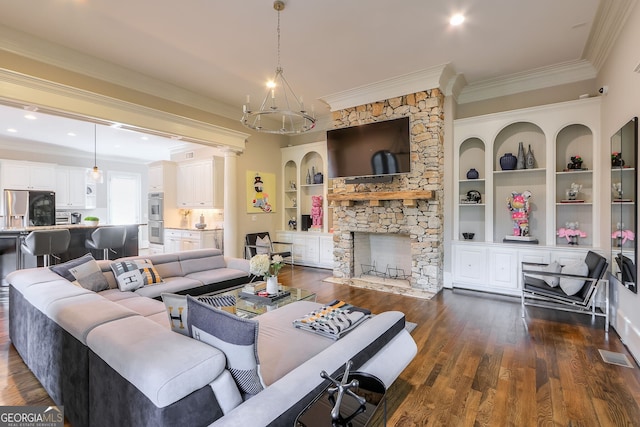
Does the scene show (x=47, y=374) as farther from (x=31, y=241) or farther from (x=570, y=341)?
(x=570, y=341)

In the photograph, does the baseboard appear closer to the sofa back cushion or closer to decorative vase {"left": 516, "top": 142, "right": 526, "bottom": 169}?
decorative vase {"left": 516, "top": 142, "right": 526, "bottom": 169}

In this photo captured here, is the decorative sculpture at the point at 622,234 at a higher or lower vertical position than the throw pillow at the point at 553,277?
higher

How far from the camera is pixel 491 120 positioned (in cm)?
473

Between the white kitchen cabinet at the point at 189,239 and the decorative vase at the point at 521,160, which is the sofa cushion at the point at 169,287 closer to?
the white kitchen cabinet at the point at 189,239

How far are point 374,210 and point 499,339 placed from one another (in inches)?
108

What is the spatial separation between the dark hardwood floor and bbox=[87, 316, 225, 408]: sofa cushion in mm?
1260

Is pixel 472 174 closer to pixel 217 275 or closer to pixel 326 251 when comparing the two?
pixel 326 251

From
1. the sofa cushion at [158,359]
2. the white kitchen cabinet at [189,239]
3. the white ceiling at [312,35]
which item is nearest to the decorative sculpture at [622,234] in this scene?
the white ceiling at [312,35]

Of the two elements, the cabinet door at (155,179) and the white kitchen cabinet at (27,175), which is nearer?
the white kitchen cabinet at (27,175)

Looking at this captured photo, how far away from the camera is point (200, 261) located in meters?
4.33

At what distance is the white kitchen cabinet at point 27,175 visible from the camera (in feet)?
23.6

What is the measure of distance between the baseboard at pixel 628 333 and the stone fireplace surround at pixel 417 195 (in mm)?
2051

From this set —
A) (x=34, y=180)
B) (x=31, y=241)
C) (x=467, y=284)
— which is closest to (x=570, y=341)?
(x=467, y=284)

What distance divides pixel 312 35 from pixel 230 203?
369 cm
